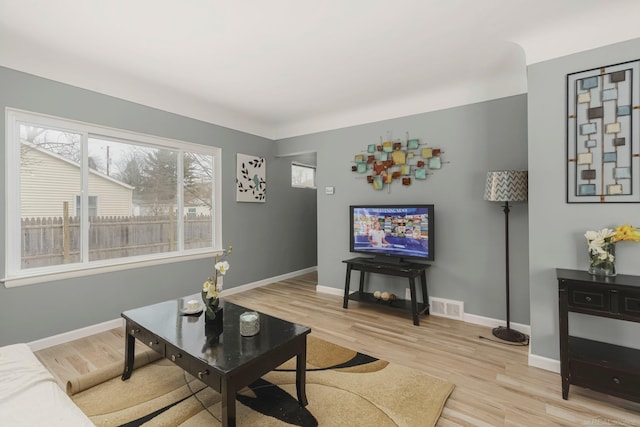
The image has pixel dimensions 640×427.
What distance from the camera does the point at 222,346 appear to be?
166 cm

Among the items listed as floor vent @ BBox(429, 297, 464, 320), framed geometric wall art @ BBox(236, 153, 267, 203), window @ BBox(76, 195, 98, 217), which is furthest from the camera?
framed geometric wall art @ BBox(236, 153, 267, 203)

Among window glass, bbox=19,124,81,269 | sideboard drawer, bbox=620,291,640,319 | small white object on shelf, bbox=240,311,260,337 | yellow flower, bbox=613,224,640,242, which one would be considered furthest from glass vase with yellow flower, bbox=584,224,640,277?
window glass, bbox=19,124,81,269

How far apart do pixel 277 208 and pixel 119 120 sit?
101 inches

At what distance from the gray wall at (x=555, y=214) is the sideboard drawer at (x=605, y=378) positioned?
0.40 metres

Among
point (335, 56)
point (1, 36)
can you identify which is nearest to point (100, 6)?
point (1, 36)

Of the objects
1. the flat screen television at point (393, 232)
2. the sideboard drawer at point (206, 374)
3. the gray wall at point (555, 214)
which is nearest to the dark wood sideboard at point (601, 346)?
the gray wall at point (555, 214)

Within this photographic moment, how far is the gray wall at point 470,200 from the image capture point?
301 centimetres

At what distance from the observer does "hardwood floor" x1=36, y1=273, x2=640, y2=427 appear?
1.81 m

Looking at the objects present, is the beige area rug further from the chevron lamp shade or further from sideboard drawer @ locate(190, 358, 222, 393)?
the chevron lamp shade

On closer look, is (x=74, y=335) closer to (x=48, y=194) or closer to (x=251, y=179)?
(x=48, y=194)

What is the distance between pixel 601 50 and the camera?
6.98 ft

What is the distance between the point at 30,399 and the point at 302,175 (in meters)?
4.98

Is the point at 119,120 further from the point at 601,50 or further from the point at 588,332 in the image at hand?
the point at 588,332

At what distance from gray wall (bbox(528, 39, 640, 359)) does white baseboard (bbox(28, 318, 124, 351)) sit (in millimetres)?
3928
